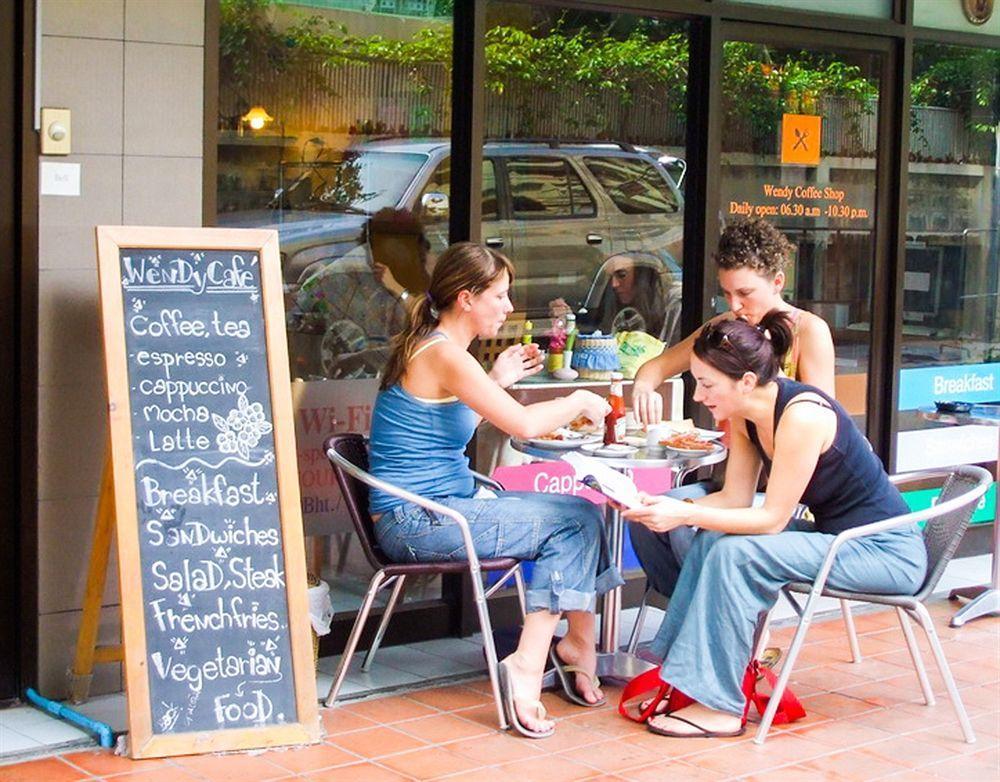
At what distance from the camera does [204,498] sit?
457 cm

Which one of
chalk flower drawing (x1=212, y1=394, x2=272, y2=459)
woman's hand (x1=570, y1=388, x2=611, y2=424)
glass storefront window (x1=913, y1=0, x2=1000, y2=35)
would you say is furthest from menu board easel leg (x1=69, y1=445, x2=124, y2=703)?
glass storefront window (x1=913, y1=0, x2=1000, y2=35)

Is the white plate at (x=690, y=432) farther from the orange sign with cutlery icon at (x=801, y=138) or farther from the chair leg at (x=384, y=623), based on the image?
the orange sign with cutlery icon at (x=801, y=138)

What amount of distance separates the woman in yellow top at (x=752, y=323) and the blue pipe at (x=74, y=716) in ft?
5.62

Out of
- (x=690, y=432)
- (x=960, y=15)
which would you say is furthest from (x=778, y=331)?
(x=960, y=15)

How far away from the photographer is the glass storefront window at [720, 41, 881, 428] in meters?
6.52

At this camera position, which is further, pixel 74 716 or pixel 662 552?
pixel 662 552

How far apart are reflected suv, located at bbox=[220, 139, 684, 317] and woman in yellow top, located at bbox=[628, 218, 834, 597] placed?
0.84m

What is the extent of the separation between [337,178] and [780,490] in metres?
1.86

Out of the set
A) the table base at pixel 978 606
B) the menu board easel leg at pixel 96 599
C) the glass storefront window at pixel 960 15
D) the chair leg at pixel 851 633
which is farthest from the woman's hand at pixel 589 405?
the glass storefront window at pixel 960 15

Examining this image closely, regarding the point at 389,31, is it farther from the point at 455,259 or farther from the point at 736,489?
the point at 736,489

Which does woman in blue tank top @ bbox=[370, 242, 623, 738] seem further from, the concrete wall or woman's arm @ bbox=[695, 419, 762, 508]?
the concrete wall

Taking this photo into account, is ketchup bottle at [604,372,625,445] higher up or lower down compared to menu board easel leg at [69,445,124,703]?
higher up

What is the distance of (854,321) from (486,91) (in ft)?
6.95

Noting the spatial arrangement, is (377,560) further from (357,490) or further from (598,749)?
(598,749)
